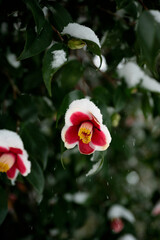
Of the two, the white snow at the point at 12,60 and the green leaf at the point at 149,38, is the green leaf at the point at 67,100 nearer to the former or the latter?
the green leaf at the point at 149,38

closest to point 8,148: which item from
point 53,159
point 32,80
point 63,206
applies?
point 32,80

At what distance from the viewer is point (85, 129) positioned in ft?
1.80

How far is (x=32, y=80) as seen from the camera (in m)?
0.89

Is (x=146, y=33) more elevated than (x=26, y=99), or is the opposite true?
(x=146, y=33)

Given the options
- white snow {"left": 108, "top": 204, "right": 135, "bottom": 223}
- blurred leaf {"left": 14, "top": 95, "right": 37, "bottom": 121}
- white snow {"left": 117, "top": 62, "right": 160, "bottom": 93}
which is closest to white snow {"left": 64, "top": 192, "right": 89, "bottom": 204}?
white snow {"left": 108, "top": 204, "right": 135, "bottom": 223}

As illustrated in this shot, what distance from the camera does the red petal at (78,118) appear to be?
54 centimetres

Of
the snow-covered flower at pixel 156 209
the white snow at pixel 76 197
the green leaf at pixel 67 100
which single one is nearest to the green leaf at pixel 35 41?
the green leaf at pixel 67 100

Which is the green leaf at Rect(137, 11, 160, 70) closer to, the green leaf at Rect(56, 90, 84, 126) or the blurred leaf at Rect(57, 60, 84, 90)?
the green leaf at Rect(56, 90, 84, 126)

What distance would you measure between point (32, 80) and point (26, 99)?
10cm

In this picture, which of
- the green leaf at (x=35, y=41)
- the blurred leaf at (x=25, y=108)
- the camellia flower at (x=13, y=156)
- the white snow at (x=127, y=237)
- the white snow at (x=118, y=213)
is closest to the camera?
the green leaf at (x=35, y=41)

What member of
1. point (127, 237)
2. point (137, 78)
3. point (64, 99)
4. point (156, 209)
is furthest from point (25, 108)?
point (156, 209)

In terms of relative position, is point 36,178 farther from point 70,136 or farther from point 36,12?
point 36,12

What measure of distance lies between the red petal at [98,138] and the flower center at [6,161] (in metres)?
0.21

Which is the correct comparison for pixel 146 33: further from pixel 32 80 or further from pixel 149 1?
pixel 32 80
